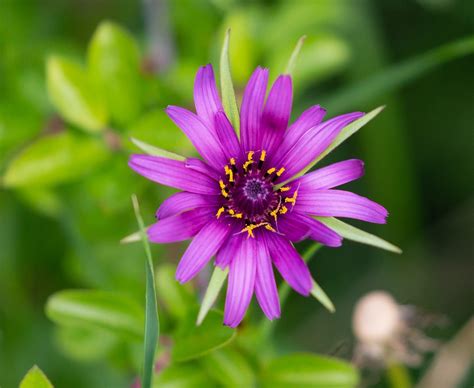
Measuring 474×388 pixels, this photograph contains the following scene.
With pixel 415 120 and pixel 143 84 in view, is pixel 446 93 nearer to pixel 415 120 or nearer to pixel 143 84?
pixel 415 120

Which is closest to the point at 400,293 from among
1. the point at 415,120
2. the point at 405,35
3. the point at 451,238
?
the point at 451,238

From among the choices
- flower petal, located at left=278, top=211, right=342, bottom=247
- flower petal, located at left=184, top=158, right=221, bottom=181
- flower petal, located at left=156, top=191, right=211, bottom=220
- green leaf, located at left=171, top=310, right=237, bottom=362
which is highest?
flower petal, located at left=184, top=158, right=221, bottom=181

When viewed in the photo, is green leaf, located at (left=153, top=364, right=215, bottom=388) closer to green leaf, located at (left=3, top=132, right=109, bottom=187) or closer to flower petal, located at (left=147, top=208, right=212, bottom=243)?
flower petal, located at (left=147, top=208, right=212, bottom=243)

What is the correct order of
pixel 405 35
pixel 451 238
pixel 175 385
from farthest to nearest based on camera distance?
1. pixel 405 35
2. pixel 451 238
3. pixel 175 385

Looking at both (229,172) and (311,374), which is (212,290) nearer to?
(229,172)

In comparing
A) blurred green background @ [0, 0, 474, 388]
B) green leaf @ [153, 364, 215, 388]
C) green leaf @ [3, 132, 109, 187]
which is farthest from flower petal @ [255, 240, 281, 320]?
green leaf @ [3, 132, 109, 187]

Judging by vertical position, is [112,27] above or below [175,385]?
above

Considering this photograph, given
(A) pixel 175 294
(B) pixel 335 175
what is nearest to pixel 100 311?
(A) pixel 175 294
